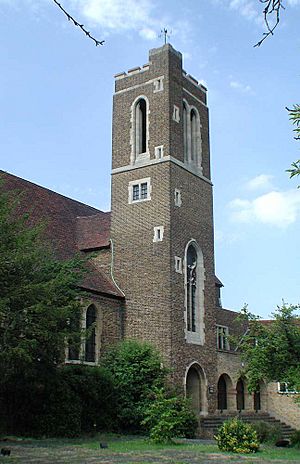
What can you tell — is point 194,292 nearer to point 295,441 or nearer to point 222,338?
point 222,338

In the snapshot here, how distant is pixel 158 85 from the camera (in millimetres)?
29562

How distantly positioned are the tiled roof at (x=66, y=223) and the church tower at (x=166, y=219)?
1143 millimetres

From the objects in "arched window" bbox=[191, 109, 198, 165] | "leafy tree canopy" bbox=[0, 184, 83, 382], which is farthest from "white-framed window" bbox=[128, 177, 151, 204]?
"leafy tree canopy" bbox=[0, 184, 83, 382]

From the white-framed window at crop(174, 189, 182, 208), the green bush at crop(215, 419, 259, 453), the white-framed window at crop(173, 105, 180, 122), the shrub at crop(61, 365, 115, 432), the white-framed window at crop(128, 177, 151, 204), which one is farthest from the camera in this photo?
the white-framed window at crop(173, 105, 180, 122)

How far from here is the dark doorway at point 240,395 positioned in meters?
32.3

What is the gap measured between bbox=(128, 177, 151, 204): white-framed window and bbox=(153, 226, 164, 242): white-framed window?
1.72 m

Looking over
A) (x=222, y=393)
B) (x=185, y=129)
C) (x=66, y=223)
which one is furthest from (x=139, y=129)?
(x=222, y=393)

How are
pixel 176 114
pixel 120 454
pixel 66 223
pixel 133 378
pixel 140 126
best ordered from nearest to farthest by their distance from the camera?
pixel 120 454
pixel 133 378
pixel 176 114
pixel 66 223
pixel 140 126

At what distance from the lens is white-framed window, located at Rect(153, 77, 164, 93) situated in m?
29.4

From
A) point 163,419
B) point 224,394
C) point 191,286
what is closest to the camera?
point 163,419

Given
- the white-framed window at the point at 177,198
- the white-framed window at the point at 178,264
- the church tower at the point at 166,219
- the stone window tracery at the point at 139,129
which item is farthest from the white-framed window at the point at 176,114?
the white-framed window at the point at 178,264

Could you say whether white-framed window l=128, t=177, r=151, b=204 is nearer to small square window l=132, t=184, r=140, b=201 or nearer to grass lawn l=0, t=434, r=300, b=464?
small square window l=132, t=184, r=140, b=201

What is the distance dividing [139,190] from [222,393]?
11490 millimetres

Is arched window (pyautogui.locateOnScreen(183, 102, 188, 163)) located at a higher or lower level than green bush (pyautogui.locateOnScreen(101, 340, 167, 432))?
higher
